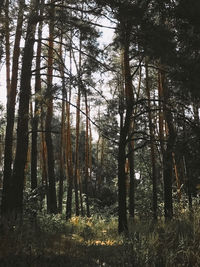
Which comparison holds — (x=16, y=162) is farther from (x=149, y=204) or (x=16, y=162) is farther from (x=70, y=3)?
(x=149, y=204)

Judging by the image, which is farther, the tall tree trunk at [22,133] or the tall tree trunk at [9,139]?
the tall tree trunk at [9,139]

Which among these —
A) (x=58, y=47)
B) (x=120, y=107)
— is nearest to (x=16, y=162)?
(x=120, y=107)

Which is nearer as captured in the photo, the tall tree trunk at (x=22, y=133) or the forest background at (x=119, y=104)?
the forest background at (x=119, y=104)

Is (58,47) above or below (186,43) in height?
above

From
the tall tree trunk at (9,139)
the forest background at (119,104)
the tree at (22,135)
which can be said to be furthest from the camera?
the tall tree trunk at (9,139)

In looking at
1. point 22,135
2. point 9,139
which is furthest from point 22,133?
point 9,139

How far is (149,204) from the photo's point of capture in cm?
1539

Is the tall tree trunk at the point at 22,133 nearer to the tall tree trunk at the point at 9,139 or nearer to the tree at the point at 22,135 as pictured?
the tree at the point at 22,135

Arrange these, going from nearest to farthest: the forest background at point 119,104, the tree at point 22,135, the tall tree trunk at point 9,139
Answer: the forest background at point 119,104
the tree at point 22,135
the tall tree trunk at point 9,139

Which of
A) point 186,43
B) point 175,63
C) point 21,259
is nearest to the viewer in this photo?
point 21,259

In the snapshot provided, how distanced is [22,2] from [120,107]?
134 inches

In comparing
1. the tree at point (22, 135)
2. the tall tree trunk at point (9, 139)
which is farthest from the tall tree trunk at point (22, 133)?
the tall tree trunk at point (9, 139)

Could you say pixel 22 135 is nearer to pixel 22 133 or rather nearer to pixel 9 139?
pixel 22 133

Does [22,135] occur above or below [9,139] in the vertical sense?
below
